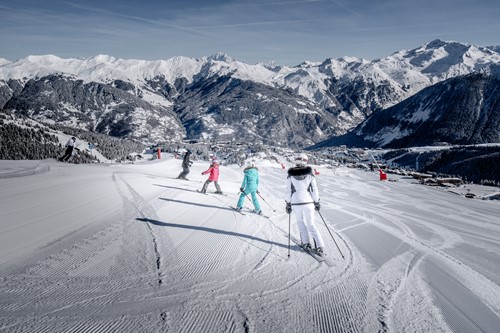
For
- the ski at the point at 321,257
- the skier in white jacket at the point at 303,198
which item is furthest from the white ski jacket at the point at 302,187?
the ski at the point at 321,257

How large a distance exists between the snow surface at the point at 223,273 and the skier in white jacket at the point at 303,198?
0.55 metres

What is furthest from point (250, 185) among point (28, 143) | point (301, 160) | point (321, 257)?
point (28, 143)

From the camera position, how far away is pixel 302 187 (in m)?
7.47

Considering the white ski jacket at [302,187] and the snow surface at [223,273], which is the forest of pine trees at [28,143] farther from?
the white ski jacket at [302,187]

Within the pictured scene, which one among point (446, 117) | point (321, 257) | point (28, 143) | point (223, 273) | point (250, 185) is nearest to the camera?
point (223, 273)

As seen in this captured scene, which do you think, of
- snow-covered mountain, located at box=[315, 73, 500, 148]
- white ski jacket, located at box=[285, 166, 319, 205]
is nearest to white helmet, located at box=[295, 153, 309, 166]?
white ski jacket, located at box=[285, 166, 319, 205]

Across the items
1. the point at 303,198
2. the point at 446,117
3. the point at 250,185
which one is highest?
the point at 446,117

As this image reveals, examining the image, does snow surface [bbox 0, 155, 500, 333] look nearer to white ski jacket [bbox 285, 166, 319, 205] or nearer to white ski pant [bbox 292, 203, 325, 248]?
white ski pant [bbox 292, 203, 325, 248]

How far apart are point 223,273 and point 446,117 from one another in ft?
534

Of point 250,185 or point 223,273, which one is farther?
point 250,185

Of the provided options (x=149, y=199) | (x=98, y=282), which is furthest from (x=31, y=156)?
(x=98, y=282)

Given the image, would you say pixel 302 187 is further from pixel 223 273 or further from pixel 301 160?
pixel 223 273

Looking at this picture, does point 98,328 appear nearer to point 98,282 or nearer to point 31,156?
point 98,282

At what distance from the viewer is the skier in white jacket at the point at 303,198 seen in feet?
24.0
